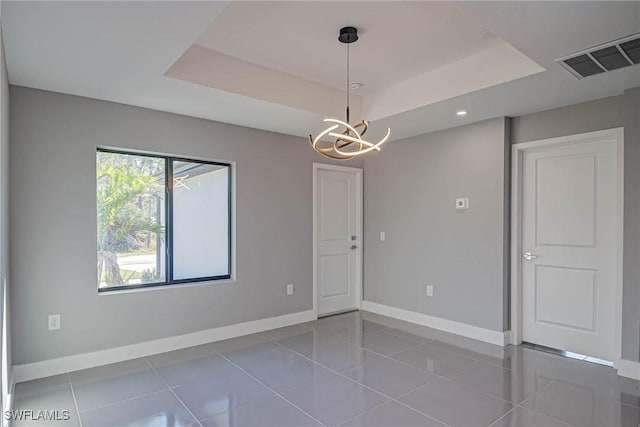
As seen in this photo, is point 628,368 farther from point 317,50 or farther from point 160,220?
point 160,220

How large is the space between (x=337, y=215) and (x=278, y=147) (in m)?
1.32

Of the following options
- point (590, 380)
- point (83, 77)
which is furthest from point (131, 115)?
point (590, 380)

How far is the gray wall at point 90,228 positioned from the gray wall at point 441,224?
1.58 m

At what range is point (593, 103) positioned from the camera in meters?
3.50

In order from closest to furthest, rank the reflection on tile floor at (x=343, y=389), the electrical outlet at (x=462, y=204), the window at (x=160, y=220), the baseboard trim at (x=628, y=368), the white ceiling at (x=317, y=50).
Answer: the white ceiling at (x=317, y=50), the reflection on tile floor at (x=343, y=389), the baseboard trim at (x=628, y=368), the window at (x=160, y=220), the electrical outlet at (x=462, y=204)

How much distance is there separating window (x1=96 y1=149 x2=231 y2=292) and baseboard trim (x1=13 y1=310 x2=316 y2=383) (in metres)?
0.57

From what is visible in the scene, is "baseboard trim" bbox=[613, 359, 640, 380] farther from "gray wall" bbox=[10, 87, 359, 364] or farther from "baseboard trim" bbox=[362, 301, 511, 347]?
"gray wall" bbox=[10, 87, 359, 364]

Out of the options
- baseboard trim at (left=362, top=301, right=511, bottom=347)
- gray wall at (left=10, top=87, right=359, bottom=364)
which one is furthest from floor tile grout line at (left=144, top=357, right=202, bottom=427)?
baseboard trim at (left=362, top=301, right=511, bottom=347)

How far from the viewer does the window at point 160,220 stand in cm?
363

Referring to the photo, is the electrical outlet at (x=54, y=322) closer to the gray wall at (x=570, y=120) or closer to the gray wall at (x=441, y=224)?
the gray wall at (x=441, y=224)

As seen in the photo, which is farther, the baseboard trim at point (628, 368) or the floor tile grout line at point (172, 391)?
the baseboard trim at point (628, 368)

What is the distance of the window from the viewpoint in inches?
143

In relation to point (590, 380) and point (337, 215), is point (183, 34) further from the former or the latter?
point (590, 380)

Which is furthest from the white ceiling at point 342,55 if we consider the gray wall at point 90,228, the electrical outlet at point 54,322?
the electrical outlet at point 54,322
